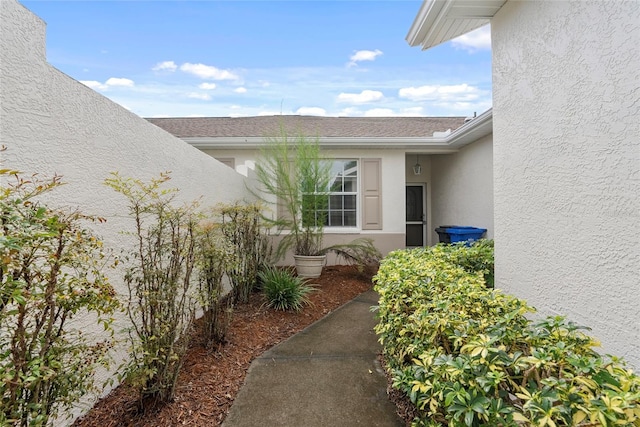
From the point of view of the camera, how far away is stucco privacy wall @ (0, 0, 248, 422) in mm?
1681

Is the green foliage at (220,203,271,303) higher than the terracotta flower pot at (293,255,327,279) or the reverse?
higher

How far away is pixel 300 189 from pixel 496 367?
17.4ft

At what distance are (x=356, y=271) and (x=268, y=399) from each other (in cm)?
466

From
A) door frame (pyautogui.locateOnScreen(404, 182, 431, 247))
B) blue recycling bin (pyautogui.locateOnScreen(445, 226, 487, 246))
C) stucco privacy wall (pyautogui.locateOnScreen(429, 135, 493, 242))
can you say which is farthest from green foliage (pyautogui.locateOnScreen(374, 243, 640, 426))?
door frame (pyautogui.locateOnScreen(404, 182, 431, 247))

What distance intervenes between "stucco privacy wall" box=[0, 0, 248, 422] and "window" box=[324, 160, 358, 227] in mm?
5190

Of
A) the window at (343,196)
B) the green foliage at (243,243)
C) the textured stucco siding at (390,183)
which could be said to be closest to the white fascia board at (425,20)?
the green foliage at (243,243)

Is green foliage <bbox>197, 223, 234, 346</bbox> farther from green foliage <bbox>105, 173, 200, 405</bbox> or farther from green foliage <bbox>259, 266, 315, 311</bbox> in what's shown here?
green foliage <bbox>259, 266, 315, 311</bbox>

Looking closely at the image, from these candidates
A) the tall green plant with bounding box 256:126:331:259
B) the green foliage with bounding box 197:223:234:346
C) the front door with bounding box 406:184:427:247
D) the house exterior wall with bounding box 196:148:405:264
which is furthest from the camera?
the front door with bounding box 406:184:427:247

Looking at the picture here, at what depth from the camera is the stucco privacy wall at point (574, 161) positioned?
196 cm

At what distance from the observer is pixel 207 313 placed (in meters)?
3.36

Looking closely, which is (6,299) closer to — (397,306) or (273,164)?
(397,306)

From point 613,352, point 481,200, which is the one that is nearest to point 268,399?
point 613,352

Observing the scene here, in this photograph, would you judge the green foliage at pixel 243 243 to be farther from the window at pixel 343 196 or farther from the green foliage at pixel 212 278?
the window at pixel 343 196

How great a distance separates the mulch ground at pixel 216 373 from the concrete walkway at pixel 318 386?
15 cm
